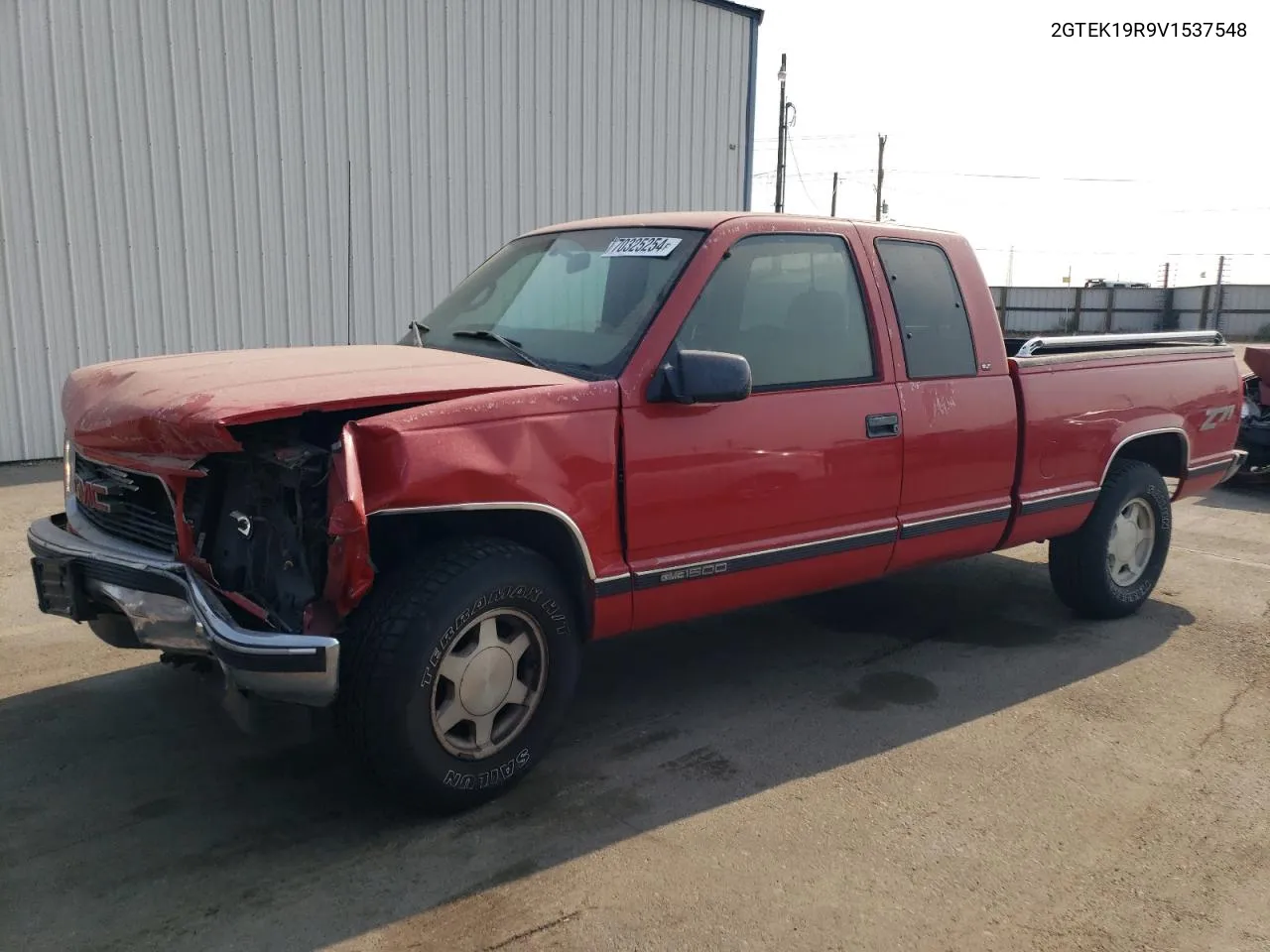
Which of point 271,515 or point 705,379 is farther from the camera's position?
point 705,379

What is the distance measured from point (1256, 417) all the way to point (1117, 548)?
17.3 feet

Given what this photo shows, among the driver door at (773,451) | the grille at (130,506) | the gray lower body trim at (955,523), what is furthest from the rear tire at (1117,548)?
the grille at (130,506)

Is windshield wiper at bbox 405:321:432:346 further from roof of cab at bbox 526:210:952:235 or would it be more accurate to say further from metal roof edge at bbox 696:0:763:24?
metal roof edge at bbox 696:0:763:24

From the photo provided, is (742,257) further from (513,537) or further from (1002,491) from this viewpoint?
(1002,491)

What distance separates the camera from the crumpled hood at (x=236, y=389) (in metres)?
2.96

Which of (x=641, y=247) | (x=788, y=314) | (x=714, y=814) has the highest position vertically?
(x=641, y=247)

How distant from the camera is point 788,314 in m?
4.21

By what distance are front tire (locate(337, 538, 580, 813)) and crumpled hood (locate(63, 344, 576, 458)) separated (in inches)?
21.4

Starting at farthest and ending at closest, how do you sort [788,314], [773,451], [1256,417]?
[1256,417] < [788,314] < [773,451]

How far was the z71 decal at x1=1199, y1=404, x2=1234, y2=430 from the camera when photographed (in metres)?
5.86

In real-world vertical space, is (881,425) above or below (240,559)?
above

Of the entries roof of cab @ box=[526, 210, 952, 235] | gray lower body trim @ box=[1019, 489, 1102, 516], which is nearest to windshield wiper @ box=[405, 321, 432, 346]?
roof of cab @ box=[526, 210, 952, 235]

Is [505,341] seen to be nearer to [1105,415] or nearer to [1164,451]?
A: [1105,415]

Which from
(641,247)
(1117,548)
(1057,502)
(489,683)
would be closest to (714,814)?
(489,683)
